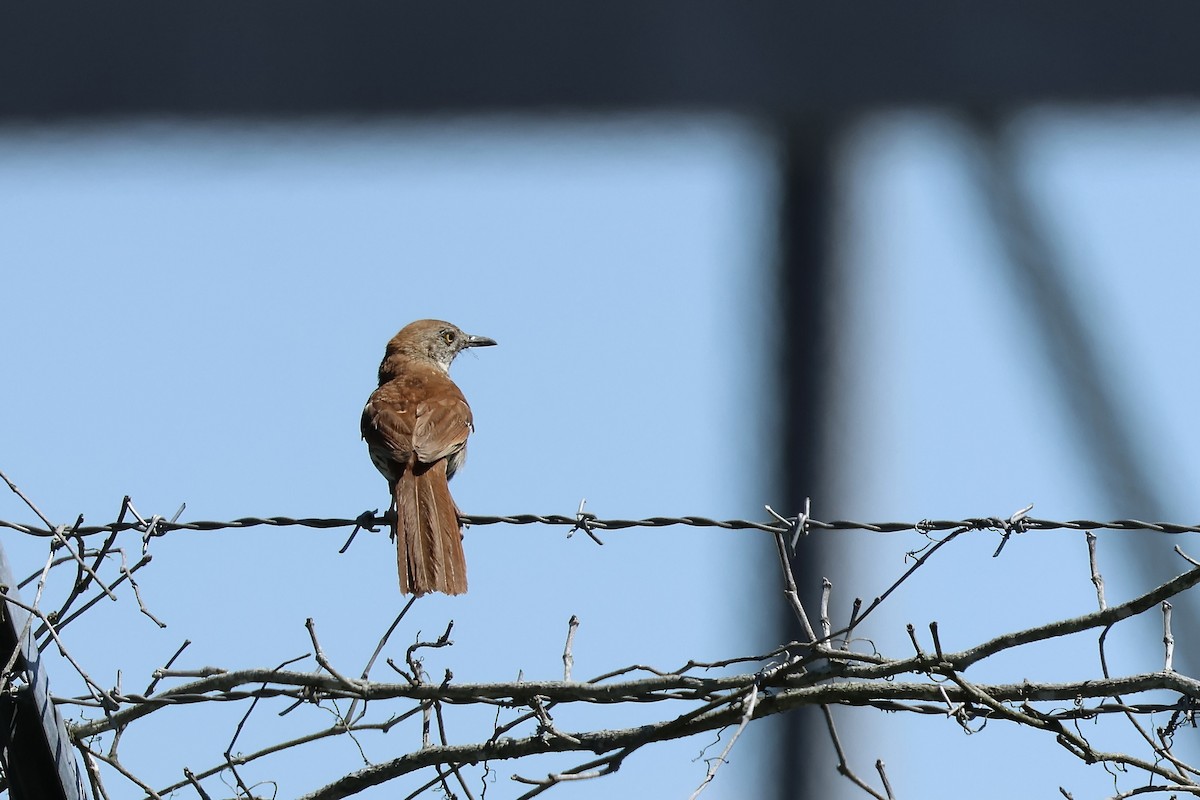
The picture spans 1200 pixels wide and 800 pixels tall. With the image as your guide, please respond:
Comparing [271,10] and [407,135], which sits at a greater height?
[271,10]

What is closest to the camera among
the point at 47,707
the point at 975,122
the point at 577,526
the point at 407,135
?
the point at 975,122

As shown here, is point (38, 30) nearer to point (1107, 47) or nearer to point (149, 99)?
point (149, 99)

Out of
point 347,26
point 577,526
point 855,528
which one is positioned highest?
point 347,26

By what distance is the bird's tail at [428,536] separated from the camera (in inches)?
170

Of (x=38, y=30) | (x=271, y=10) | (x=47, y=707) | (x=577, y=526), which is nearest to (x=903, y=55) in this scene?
(x=271, y=10)

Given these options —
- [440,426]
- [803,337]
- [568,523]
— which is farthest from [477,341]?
[803,337]

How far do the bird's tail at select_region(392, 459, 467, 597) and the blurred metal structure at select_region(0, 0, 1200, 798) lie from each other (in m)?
2.35

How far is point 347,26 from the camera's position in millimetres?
2162

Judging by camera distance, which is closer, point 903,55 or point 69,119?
point 903,55

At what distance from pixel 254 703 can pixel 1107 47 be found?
2284 millimetres

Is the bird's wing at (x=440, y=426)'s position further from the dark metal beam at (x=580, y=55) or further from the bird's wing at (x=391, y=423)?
the dark metal beam at (x=580, y=55)

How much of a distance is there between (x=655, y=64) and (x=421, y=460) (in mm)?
3095

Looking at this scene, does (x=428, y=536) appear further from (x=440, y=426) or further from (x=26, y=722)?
(x=26, y=722)

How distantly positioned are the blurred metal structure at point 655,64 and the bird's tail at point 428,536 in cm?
235
